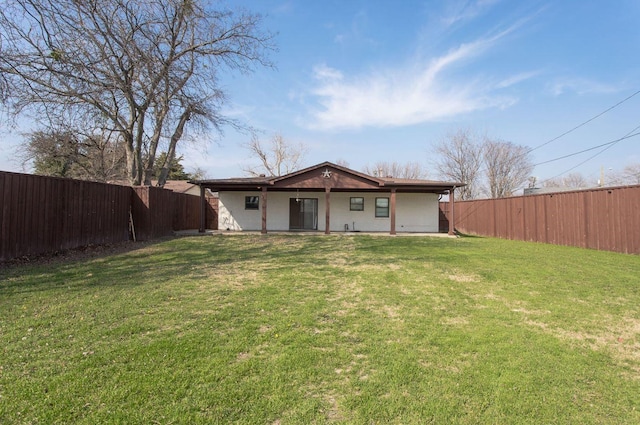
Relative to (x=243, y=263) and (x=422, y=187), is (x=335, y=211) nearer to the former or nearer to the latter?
(x=422, y=187)

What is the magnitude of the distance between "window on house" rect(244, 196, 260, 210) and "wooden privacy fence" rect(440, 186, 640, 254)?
12.4 metres

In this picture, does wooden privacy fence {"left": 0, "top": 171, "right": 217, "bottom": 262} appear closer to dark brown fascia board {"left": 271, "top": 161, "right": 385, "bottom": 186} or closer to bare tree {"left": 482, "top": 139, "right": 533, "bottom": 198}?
dark brown fascia board {"left": 271, "top": 161, "right": 385, "bottom": 186}

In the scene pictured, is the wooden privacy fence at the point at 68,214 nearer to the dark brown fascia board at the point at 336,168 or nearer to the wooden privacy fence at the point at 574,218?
the dark brown fascia board at the point at 336,168

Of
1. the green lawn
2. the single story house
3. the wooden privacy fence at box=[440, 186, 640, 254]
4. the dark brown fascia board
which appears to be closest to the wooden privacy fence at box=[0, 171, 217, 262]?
the green lawn

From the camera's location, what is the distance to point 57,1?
29.1ft

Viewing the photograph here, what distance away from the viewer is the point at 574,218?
12242mm

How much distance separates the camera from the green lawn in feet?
7.74

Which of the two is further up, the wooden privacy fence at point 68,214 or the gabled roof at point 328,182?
the gabled roof at point 328,182

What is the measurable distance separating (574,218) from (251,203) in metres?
14.5

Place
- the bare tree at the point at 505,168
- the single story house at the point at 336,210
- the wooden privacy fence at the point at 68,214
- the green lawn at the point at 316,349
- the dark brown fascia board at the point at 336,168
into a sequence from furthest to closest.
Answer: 1. the bare tree at the point at 505,168
2. the single story house at the point at 336,210
3. the dark brown fascia board at the point at 336,168
4. the wooden privacy fence at the point at 68,214
5. the green lawn at the point at 316,349

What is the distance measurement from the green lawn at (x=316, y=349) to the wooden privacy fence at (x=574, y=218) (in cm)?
498

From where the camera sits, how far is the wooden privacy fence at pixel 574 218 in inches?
403

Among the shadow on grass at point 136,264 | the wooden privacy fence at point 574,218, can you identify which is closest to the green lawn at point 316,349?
the shadow on grass at point 136,264

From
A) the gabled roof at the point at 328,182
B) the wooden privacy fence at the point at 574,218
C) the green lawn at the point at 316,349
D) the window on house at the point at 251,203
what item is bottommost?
the green lawn at the point at 316,349
